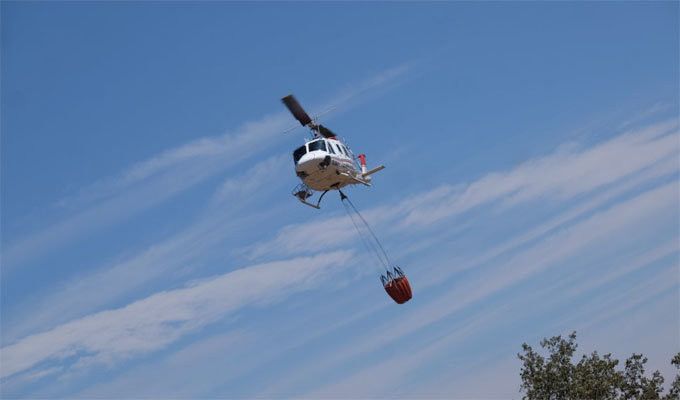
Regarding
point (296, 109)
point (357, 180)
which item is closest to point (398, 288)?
point (357, 180)

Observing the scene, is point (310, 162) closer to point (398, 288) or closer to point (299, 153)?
point (299, 153)

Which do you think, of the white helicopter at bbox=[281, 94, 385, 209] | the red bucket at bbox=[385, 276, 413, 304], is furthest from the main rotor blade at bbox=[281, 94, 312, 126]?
the red bucket at bbox=[385, 276, 413, 304]

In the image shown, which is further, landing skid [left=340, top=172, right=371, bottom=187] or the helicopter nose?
landing skid [left=340, top=172, right=371, bottom=187]

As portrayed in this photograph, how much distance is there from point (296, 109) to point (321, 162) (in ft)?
18.5

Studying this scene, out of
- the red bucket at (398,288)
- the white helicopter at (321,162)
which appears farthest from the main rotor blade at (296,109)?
the red bucket at (398,288)

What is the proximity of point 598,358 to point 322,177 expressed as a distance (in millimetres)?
37069

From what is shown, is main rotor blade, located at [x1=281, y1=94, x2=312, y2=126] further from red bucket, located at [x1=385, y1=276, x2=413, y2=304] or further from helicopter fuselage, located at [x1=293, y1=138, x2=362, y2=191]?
red bucket, located at [x1=385, y1=276, x2=413, y2=304]

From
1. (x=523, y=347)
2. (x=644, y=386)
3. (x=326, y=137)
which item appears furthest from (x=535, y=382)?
(x=326, y=137)

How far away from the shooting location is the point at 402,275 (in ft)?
179

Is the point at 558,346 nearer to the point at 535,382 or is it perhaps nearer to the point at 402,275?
the point at 535,382

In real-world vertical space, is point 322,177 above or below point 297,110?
below

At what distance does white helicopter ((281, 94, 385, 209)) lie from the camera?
52.7 metres

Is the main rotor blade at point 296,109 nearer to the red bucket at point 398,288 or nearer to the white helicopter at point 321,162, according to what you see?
the white helicopter at point 321,162

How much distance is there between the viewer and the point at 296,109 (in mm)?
56562
